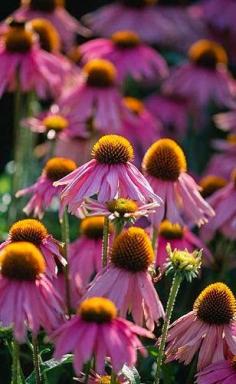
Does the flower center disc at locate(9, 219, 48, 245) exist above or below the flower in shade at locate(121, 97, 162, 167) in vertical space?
above

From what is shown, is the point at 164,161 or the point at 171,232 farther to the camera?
the point at 171,232

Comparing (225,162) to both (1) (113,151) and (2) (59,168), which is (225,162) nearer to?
(2) (59,168)

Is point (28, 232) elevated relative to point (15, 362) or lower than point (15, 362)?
elevated

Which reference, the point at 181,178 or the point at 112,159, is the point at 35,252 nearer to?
the point at 112,159

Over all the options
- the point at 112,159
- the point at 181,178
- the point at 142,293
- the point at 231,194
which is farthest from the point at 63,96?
the point at 142,293

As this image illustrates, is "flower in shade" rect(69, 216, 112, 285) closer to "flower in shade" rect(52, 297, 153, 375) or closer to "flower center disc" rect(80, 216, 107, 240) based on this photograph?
"flower center disc" rect(80, 216, 107, 240)

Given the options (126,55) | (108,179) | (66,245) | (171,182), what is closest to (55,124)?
(171,182)

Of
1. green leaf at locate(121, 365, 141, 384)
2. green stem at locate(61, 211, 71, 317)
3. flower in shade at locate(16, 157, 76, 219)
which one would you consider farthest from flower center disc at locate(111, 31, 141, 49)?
green leaf at locate(121, 365, 141, 384)
